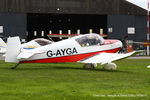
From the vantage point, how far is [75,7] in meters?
52.0

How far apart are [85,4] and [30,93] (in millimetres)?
43379

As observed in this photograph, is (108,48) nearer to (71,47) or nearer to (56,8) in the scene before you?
(71,47)

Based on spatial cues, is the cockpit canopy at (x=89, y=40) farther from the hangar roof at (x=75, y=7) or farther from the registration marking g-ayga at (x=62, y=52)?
the hangar roof at (x=75, y=7)

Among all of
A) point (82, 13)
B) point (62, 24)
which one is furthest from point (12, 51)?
point (62, 24)

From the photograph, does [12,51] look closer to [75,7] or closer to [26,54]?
[26,54]

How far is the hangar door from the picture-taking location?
6486cm

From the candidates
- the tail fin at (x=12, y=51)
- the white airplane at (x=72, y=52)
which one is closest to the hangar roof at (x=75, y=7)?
the white airplane at (x=72, y=52)

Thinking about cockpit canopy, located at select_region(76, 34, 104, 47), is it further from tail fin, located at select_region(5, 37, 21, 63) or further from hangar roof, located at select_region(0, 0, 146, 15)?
hangar roof, located at select_region(0, 0, 146, 15)

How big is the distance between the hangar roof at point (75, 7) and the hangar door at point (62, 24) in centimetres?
687

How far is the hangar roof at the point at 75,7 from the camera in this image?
50.0 meters

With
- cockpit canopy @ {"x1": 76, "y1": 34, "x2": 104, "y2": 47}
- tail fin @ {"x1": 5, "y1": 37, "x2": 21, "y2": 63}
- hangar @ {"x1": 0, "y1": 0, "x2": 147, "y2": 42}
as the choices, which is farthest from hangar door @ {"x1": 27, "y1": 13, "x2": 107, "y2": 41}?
tail fin @ {"x1": 5, "y1": 37, "x2": 21, "y2": 63}

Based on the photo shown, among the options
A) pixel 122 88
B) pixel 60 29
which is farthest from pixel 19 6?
pixel 122 88

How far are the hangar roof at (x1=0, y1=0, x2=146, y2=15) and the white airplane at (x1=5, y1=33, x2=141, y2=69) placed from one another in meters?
31.6

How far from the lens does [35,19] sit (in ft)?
235
